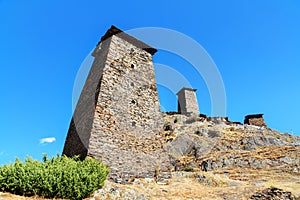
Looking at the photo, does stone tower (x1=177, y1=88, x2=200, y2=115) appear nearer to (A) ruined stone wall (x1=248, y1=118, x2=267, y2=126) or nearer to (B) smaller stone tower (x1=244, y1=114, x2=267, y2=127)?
(B) smaller stone tower (x1=244, y1=114, x2=267, y2=127)

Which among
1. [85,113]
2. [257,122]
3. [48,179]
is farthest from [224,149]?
[257,122]

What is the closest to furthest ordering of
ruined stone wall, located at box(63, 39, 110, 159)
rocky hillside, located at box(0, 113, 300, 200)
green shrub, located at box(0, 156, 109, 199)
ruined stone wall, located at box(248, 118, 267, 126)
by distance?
green shrub, located at box(0, 156, 109, 199), rocky hillside, located at box(0, 113, 300, 200), ruined stone wall, located at box(63, 39, 110, 159), ruined stone wall, located at box(248, 118, 267, 126)

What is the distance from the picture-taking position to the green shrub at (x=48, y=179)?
7.00 m

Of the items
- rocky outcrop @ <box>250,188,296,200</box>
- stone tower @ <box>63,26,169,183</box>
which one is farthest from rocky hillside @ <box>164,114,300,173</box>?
rocky outcrop @ <box>250,188,296,200</box>

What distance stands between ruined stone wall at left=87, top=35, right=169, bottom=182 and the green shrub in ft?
7.48

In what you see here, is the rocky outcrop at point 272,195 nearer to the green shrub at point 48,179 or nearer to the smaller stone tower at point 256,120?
the green shrub at point 48,179

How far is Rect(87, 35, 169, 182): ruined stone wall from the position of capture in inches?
437

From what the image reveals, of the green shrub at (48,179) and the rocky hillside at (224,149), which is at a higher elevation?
the rocky hillside at (224,149)

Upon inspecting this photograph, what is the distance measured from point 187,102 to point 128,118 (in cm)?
3438

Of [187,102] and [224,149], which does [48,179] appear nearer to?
[224,149]

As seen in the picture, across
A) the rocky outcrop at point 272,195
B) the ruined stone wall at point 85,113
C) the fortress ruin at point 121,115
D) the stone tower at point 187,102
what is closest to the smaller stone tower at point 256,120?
the stone tower at point 187,102

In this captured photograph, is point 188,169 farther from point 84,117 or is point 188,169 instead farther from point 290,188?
point 84,117

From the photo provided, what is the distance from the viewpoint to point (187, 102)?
150ft

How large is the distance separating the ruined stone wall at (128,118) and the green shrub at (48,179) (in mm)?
2280
